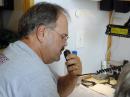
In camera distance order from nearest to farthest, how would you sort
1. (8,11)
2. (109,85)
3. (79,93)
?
(79,93) → (109,85) → (8,11)

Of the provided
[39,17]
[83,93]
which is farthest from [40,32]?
[83,93]

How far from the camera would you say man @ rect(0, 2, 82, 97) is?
3.34ft

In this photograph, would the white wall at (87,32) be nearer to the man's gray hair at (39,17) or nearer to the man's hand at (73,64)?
the man's hand at (73,64)

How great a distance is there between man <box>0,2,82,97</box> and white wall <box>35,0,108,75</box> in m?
0.51

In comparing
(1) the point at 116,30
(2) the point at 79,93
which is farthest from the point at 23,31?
(1) the point at 116,30

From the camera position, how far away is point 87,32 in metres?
2.06

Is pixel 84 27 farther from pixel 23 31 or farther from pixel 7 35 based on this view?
pixel 23 31

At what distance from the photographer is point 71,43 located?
1952 millimetres

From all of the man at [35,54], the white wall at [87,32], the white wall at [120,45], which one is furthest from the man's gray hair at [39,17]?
the white wall at [120,45]

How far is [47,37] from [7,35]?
0.88 metres

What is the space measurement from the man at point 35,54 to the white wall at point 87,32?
0.51 meters

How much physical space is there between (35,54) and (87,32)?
1.03m

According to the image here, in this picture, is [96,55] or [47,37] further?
A: [96,55]

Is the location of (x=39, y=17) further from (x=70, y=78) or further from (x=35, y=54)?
(x=70, y=78)
